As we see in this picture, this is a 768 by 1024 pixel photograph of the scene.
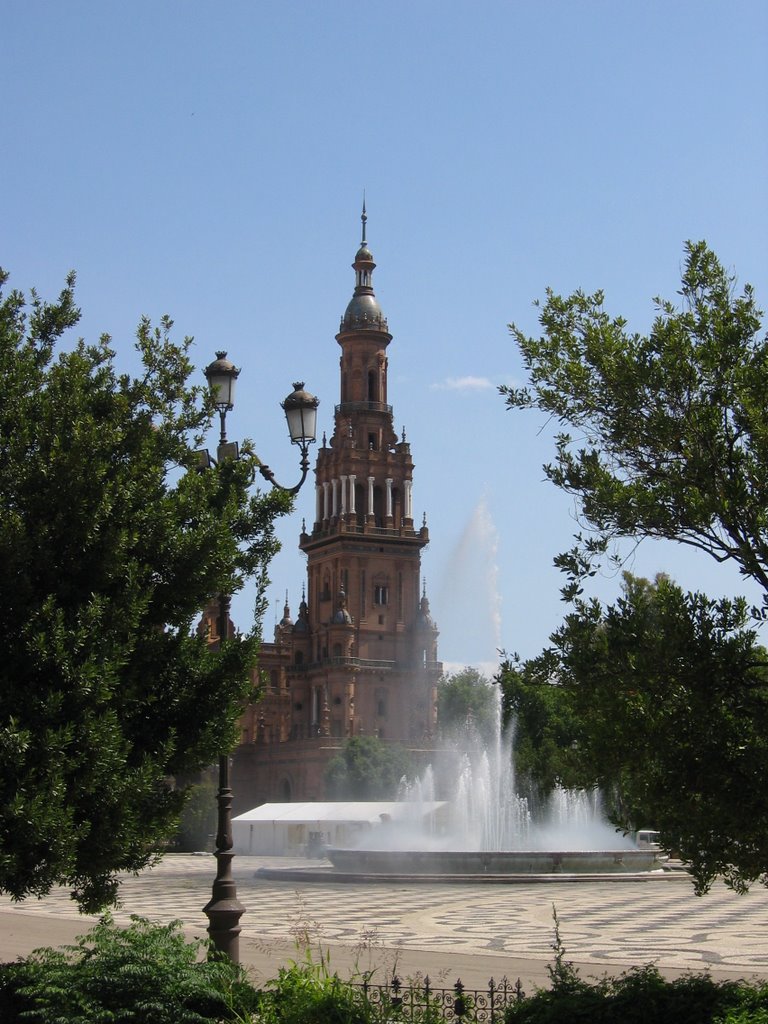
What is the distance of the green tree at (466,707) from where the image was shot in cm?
9575

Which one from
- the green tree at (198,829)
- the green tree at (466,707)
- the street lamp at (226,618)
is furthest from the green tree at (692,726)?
the green tree at (466,707)

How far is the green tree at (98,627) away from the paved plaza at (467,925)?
6.40ft

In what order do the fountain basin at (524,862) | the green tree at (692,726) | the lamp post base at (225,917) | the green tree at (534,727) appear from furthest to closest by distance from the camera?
1. the green tree at (534,727)
2. the fountain basin at (524,862)
3. the lamp post base at (225,917)
4. the green tree at (692,726)

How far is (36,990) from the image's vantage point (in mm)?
8898

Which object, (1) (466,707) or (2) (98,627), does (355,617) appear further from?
(2) (98,627)

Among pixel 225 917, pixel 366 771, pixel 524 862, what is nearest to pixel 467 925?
pixel 225 917

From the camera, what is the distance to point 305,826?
57.1 m

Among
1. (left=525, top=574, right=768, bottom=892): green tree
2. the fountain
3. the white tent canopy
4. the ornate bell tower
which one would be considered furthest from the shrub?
the ornate bell tower

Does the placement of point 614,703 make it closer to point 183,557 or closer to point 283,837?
point 183,557

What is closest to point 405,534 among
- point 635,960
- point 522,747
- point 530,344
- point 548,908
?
point 522,747

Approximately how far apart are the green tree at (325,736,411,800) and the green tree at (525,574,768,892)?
74.1m

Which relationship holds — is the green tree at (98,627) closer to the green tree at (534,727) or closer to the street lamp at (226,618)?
the street lamp at (226,618)

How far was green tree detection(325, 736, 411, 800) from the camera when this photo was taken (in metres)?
81.1

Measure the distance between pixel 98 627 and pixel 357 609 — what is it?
83615 mm
